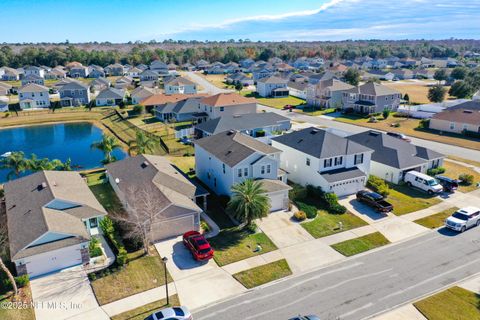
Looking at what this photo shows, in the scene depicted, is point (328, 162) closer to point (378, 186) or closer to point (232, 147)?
point (378, 186)

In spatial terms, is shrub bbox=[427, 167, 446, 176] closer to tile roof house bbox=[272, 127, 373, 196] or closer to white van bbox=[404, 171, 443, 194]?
white van bbox=[404, 171, 443, 194]

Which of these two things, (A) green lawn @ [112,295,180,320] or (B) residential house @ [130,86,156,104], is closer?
(A) green lawn @ [112,295,180,320]

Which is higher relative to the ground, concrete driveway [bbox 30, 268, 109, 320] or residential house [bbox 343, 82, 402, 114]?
residential house [bbox 343, 82, 402, 114]

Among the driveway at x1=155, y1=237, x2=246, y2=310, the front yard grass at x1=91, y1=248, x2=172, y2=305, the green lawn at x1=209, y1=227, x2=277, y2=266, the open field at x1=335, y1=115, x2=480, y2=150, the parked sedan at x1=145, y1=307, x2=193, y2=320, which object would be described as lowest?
the open field at x1=335, y1=115, x2=480, y2=150

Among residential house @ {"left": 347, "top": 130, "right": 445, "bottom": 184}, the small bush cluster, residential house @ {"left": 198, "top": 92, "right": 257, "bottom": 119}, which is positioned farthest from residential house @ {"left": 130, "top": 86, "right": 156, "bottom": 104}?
the small bush cluster

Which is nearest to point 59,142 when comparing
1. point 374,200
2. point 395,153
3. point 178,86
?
point 178,86
